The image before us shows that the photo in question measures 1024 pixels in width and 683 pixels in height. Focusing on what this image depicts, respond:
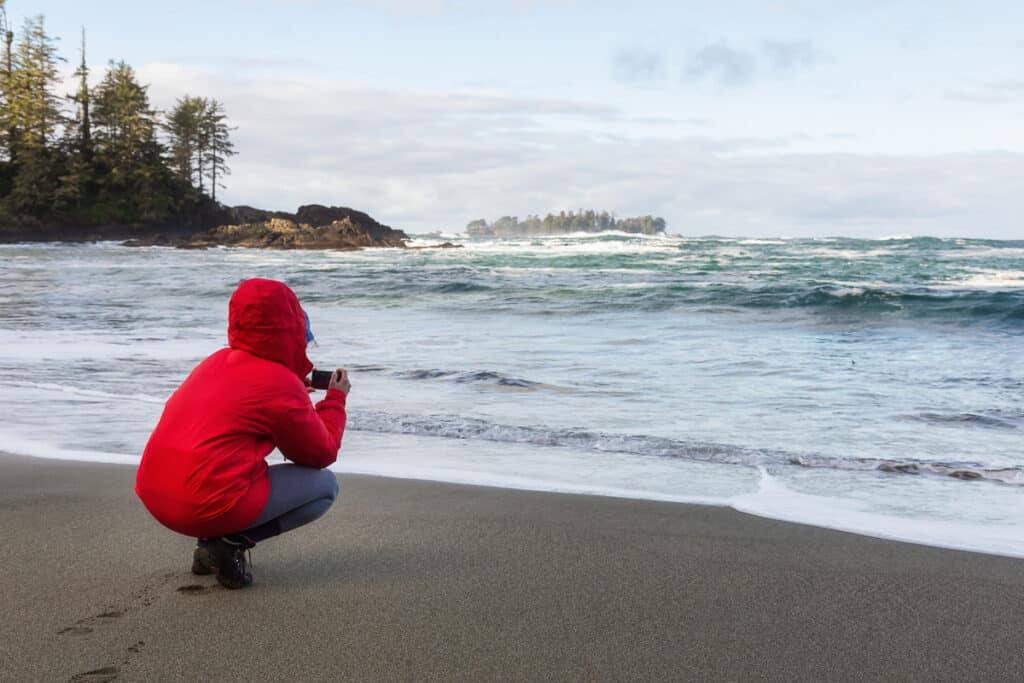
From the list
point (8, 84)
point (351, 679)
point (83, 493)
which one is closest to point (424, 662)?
point (351, 679)

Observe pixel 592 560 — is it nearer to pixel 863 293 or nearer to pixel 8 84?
pixel 863 293

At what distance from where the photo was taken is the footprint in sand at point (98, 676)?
7.03ft

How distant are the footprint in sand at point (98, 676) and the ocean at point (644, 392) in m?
2.31

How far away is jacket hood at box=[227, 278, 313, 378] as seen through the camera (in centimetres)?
247

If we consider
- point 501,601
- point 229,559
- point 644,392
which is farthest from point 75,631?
point 644,392

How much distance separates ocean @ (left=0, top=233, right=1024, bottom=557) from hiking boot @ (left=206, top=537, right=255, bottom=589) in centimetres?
172

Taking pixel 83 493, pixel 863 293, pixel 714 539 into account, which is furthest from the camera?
pixel 863 293

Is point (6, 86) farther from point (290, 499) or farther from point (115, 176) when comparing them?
point (290, 499)

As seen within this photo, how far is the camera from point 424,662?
2.29 meters

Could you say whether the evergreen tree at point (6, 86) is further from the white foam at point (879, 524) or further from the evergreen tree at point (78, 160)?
the white foam at point (879, 524)

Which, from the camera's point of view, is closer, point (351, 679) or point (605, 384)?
point (351, 679)

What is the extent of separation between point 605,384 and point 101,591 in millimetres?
5650

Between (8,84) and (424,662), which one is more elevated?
(8,84)

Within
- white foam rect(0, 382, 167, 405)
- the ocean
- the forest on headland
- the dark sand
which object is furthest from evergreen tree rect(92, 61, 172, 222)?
the dark sand
